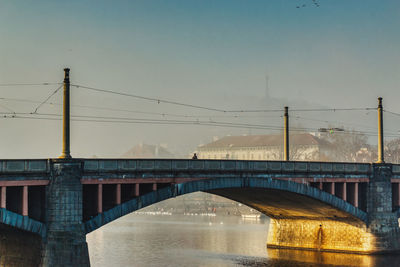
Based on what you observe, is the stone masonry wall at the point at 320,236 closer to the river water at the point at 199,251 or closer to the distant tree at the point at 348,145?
the river water at the point at 199,251

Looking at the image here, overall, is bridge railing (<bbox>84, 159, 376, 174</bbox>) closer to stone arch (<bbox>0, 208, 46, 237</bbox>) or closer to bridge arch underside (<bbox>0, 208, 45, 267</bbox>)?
stone arch (<bbox>0, 208, 46, 237</bbox>)

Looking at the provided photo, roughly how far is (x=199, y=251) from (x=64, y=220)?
29.9m

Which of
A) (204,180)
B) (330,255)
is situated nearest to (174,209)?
(330,255)

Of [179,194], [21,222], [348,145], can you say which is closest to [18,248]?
[21,222]

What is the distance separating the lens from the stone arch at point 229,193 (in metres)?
42.8

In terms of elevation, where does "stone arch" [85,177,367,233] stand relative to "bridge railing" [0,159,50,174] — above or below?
below

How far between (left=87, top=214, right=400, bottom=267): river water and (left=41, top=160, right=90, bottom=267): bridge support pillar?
56.1ft

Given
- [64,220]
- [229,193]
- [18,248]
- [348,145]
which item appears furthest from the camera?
[348,145]

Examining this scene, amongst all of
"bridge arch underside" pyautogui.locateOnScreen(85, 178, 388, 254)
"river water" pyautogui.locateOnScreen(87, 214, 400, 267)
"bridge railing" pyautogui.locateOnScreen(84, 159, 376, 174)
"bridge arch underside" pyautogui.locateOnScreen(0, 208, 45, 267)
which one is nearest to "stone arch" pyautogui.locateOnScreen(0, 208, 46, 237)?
"bridge arch underside" pyautogui.locateOnScreen(0, 208, 45, 267)

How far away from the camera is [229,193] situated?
60531mm

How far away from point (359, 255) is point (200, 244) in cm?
2023

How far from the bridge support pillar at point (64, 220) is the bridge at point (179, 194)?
0.20ft

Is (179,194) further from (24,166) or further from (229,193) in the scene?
(229,193)

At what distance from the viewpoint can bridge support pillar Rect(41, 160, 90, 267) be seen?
39.4 m
